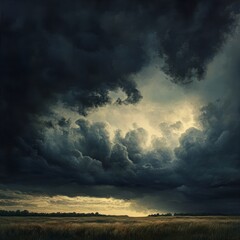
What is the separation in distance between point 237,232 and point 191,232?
4124 millimetres

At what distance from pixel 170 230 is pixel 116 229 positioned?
180 inches

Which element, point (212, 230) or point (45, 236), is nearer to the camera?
point (45, 236)

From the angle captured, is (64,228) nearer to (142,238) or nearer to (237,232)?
(142,238)

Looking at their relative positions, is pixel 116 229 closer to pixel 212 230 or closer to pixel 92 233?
pixel 92 233

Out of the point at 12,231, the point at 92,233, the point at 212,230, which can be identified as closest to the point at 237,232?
the point at 212,230

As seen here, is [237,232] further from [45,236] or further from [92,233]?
[45,236]

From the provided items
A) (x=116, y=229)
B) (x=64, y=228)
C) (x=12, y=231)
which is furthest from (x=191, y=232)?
(x=12, y=231)

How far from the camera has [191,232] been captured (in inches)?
1294

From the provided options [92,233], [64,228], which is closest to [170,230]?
[92,233]

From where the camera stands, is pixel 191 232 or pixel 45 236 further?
pixel 191 232

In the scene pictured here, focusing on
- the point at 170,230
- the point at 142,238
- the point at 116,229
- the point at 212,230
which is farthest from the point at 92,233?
the point at 212,230

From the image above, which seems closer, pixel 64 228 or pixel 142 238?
pixel 142 238

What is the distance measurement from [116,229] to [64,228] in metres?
4.46

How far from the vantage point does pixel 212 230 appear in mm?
33875
